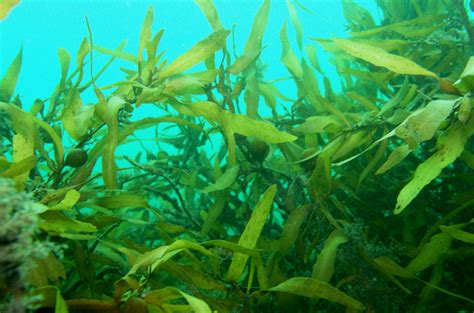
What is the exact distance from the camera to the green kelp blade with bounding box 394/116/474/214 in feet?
3.63

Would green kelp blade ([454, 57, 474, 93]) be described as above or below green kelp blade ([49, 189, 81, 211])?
above

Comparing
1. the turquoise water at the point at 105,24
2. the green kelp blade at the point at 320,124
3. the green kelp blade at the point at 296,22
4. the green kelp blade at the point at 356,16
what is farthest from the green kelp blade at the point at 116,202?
the turquoise water at the point at 105,24

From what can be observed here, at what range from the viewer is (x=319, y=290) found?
120cm

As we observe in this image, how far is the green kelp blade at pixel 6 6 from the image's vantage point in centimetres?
111

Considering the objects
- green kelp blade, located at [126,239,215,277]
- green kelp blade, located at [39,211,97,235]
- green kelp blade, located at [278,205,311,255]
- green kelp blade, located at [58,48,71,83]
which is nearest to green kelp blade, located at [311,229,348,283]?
green kelp blade, located at [278,205,311,255]

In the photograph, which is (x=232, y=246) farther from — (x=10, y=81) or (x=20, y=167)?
(x=10, y=81)

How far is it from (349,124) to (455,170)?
74cm

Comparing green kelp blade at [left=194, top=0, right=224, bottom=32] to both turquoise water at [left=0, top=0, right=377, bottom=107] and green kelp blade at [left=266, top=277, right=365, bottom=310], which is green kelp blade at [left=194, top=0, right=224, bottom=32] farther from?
turquoise water at [left=0, top=0, right=377, bottom=107]

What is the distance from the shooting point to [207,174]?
228 centimetres

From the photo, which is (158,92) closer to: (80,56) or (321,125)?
(80,56)

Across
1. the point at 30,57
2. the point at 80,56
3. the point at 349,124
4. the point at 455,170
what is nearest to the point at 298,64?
the point at 349,124

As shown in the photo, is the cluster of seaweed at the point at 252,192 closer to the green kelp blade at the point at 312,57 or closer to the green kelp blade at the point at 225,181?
the green kelp blade at the point at 225,181

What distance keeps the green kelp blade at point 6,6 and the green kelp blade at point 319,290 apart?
1108 mm

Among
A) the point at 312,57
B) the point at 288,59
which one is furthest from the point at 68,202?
the point at 312,57
